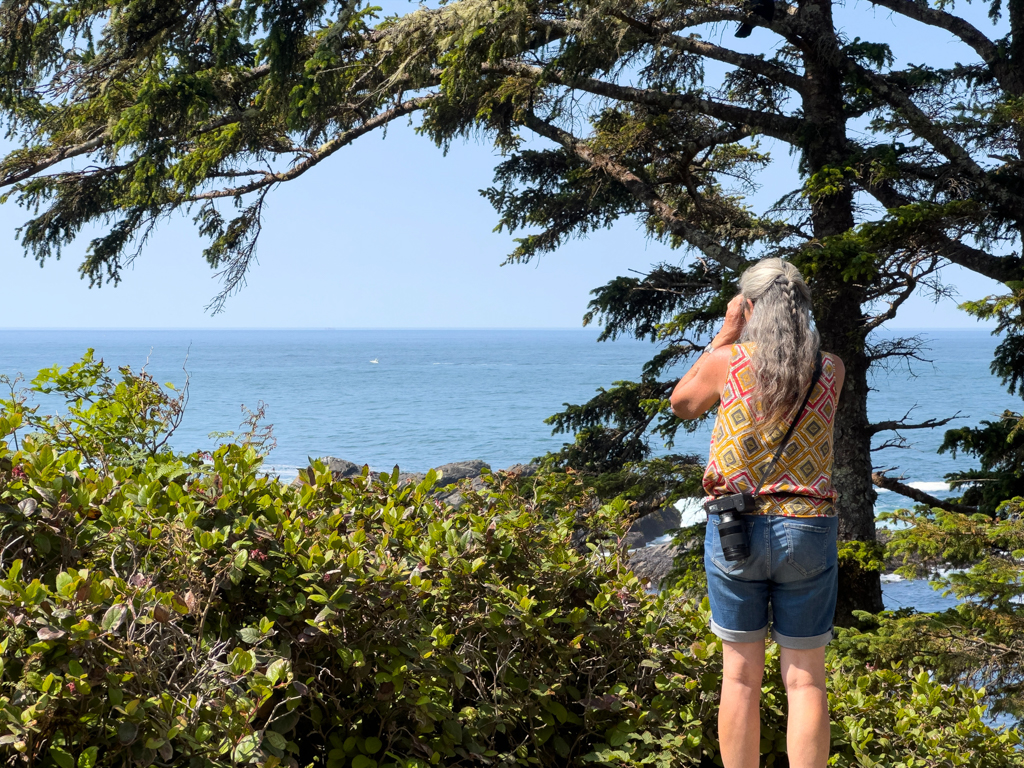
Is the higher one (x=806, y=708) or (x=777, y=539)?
(x=777, y=539)

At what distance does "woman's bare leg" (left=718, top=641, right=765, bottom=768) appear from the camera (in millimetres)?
2805

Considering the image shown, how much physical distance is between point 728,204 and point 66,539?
11.0 m

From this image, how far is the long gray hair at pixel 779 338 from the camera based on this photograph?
110 inches

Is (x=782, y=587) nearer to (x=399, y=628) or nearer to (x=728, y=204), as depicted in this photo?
(x=399, y=628)

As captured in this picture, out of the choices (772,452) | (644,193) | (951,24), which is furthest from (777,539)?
(951,24)

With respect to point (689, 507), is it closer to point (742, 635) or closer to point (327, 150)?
point (327, 150)

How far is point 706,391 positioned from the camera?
9.72 feet

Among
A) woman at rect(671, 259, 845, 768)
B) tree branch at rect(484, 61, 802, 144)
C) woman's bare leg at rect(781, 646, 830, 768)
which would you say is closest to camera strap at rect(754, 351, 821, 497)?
woman at rect(671, 259, 845, 768)

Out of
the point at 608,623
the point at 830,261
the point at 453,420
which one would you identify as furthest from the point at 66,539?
the point at 453,420

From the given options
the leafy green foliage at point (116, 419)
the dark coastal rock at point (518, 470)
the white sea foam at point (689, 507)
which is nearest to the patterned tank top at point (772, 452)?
the white sea foam at point (689, 507)

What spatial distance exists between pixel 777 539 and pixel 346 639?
1407mm

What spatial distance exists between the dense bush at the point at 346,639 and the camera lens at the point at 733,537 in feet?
1.83

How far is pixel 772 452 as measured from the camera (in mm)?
2801

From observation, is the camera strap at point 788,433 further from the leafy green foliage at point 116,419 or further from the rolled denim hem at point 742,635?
the leafy green foliage at point 116,419
